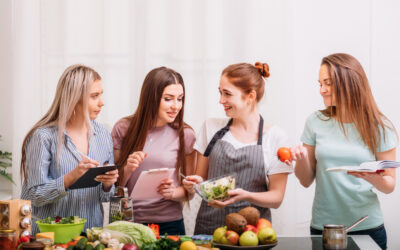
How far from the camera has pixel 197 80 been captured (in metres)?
4.50

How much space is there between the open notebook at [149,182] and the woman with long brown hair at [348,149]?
2.67 ft

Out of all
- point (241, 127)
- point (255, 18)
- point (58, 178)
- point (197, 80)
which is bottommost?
point (58, 178)

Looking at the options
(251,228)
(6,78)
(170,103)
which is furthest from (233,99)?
(6,78)

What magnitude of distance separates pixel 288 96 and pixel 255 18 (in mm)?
708

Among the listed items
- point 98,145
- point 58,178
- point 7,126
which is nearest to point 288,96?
point 98,145

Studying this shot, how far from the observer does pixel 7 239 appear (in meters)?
2.29

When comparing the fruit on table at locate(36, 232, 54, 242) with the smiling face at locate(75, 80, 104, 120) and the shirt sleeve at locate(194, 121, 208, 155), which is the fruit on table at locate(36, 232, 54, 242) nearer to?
the smiling face at locate(75, 80, 104, 120)

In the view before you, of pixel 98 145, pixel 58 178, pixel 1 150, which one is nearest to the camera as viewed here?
pixel 58 178

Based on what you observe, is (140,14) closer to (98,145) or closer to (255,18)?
(255,18)

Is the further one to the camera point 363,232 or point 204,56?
point 204,56

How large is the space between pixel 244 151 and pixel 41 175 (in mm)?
1169

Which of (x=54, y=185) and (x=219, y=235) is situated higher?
(x=54, y=185)

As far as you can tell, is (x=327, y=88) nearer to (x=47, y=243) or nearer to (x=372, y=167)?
(x=372, y=167)

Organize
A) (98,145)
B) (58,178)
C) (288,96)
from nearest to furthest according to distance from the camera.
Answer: (58,178) → (98,145) → (288,96)
